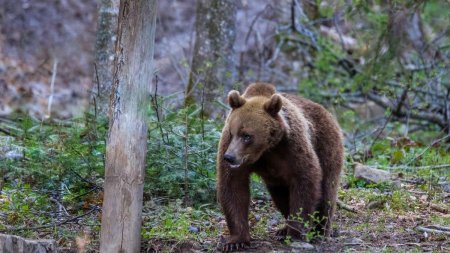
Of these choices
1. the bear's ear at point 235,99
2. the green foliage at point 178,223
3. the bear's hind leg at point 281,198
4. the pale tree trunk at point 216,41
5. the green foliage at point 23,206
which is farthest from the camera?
the pale tree trunk at point 216,41

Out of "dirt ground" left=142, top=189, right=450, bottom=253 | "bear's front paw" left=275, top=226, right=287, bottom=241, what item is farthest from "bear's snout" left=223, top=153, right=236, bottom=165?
"bear's front paw" left=275, top=226, right=287, bottom=241

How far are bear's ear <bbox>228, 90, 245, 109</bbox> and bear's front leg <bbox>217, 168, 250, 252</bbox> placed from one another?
22.9 inches

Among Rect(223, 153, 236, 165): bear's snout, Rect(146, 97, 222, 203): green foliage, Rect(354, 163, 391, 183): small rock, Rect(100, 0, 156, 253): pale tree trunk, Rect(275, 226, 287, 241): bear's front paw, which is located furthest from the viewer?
Rect(354, 163, 391, 183): small rock

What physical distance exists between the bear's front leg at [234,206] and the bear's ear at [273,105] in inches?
22.8

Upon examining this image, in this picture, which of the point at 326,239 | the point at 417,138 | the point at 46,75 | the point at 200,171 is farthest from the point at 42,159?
the point at 46,75

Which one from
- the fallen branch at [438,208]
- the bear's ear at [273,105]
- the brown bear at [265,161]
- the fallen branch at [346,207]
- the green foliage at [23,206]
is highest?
the bear's ear at [273,105]

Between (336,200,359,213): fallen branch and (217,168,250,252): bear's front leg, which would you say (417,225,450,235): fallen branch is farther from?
(217,168,250,252): bear's front leg

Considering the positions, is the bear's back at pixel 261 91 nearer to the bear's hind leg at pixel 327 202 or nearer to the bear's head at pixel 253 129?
the bear's head at pixel 253 129

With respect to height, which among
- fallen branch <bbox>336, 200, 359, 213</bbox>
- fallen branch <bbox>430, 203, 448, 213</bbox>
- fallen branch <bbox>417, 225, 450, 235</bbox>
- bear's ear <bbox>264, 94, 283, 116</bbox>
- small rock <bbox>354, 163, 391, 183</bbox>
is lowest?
fallen branch <bbox>336, 200, 359, 213</bbox>

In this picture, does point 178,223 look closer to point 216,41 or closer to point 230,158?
point 230,158

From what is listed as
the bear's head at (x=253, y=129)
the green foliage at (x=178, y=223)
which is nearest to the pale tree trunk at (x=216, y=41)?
the green foliage at (x=178, y=223)

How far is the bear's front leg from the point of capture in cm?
604

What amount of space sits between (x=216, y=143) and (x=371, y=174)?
206 cm

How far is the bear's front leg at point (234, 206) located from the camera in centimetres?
604
